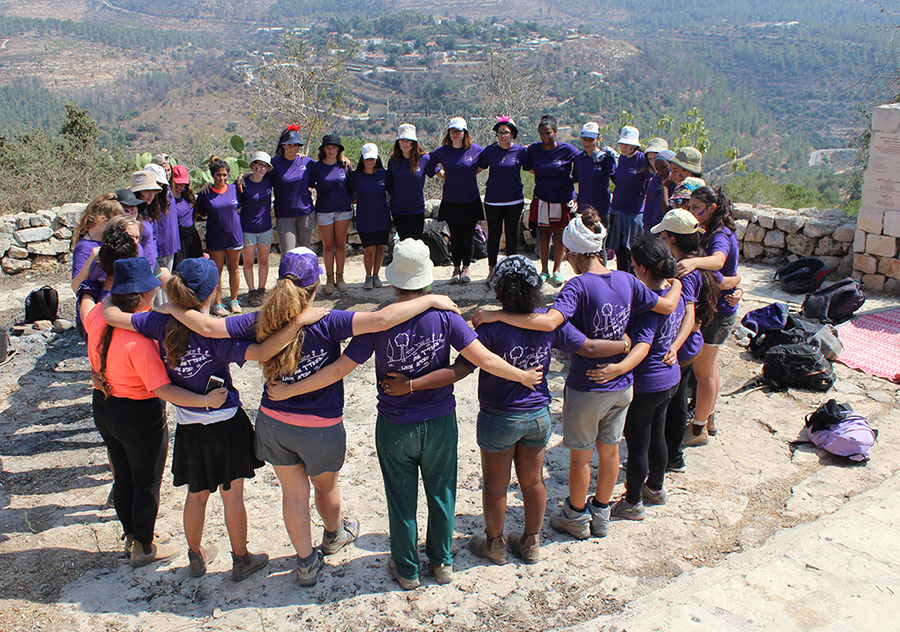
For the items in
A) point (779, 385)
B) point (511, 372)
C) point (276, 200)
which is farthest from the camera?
point (276, 200)

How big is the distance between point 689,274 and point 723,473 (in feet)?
4.41

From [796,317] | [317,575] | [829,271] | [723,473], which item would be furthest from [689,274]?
[829,271]

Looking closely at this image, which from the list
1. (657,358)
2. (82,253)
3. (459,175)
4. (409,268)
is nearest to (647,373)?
(657,358)

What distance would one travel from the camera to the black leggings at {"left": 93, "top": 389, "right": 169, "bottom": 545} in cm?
337

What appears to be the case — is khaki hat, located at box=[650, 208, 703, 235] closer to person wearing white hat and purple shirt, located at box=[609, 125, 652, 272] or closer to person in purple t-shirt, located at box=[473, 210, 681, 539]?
person in purple t-shirt, located at box=[473, 210, 681, 539]

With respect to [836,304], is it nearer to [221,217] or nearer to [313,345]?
[313,345]

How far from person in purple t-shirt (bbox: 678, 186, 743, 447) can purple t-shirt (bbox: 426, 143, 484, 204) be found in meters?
3.19

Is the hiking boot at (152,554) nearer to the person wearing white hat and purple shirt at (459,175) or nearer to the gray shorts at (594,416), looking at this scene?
the gray shorts at (594,416)

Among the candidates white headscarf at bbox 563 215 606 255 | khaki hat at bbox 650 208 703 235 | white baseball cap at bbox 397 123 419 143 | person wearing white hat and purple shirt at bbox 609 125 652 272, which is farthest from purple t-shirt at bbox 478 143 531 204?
white headscarf at bbox 563 215 606 255

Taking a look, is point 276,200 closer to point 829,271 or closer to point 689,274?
point 689,274

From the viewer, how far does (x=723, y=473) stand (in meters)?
4.50

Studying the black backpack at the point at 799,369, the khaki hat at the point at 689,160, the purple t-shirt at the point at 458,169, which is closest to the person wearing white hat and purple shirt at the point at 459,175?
the purple t-shirt at the point at 458,169

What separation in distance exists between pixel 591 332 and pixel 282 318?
1.44 metres

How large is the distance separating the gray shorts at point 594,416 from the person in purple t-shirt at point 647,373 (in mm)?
117
